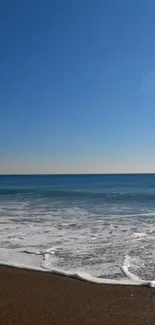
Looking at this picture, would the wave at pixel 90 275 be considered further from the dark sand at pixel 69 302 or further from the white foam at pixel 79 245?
the dark sand at pixel 69 302

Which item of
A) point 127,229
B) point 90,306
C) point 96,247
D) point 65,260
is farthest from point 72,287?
point 127,229

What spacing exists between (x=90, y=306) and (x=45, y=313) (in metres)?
0.64

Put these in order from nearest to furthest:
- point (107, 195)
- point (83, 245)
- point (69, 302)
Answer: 1. point (69, 302)
2. point (83, 245)
3. point (107, 195)

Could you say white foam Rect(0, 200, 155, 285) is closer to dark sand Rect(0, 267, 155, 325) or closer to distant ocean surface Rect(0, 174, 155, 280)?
distant ocean surface Rect(0, 174, 155, 280)

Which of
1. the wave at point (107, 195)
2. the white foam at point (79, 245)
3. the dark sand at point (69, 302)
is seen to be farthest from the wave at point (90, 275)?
the wave at point (107, 195)

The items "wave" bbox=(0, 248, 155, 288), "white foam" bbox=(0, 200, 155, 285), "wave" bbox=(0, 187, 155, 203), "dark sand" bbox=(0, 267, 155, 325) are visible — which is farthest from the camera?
"wave" bbox=(0, 187, 155, 203)

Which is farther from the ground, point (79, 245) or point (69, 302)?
point (79, 245)

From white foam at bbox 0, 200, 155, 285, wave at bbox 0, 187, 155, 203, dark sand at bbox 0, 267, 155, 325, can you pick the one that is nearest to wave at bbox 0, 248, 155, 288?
white foam at bbox 0, 200, 155, 285

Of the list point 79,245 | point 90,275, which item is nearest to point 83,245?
point 79,245

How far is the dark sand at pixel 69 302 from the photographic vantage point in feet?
14.2

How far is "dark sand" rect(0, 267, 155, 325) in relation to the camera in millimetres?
4316

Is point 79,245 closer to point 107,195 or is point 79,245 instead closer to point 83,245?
point 83,245

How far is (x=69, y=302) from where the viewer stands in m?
4.89

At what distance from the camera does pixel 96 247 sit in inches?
351
